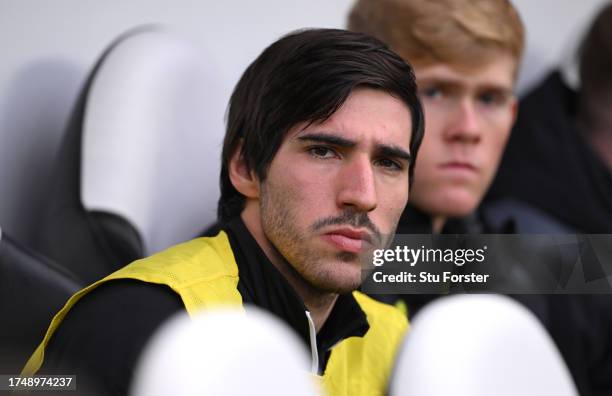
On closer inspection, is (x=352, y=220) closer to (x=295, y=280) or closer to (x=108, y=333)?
(x=295, y=280)

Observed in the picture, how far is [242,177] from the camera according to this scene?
85cm

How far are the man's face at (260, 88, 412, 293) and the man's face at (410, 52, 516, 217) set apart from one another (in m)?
0.44

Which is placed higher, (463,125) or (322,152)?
(322,152)

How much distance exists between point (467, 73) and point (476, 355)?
672 mm

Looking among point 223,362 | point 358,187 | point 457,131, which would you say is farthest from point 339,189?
point 457,131

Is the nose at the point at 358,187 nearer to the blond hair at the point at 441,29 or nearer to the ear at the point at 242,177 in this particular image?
the ear at the point at 242,177

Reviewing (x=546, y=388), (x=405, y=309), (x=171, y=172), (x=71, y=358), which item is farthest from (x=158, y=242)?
(x=546, y=388)

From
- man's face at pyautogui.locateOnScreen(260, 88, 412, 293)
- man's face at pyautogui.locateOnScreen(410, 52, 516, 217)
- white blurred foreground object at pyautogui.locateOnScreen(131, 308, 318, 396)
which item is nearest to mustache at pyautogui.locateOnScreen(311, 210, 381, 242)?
man's face at pyautogui.locateOnScreen(260, 88, 412, 293)

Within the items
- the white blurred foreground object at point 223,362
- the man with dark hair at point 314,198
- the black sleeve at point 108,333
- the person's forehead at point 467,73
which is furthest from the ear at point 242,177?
the person's forehead at point 467,73

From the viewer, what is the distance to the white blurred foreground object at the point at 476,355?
61 cm

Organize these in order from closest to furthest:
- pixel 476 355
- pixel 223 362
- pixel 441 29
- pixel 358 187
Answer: pixel 223 362
pixel 476 355
pixel 358 187
pixel 441 29

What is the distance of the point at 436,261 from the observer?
87 cm

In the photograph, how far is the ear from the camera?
2.75 ft

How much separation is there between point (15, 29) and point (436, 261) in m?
0.62
